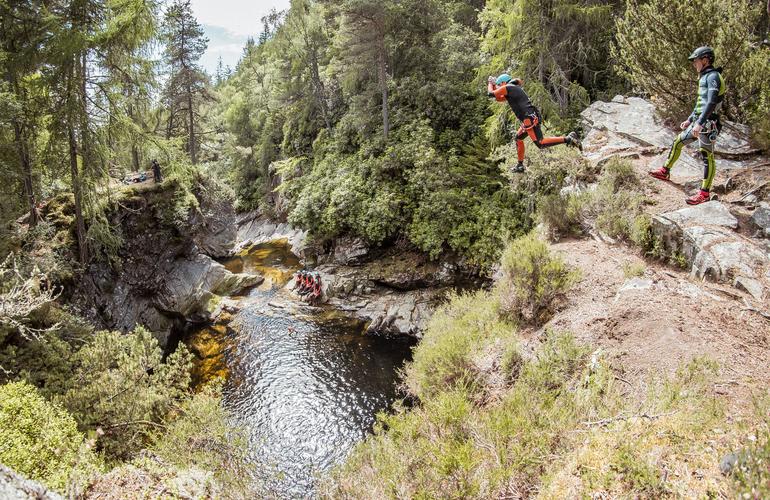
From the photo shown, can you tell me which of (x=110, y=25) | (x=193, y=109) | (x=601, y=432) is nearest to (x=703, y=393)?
(x=601, y=432)

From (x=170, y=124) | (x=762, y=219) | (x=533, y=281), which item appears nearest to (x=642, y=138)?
(x=762, y=219)

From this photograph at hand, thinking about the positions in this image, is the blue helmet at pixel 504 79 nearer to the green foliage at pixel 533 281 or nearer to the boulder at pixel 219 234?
the green foliage at pixel 533 281

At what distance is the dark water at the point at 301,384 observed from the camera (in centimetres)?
1005

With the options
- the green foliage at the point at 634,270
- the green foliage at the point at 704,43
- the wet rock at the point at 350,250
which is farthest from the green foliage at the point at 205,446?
the green foliage at the point at 704,43

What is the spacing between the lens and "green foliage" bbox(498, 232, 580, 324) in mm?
7973

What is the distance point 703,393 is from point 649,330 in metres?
1.71

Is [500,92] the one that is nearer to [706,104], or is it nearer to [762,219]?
[706,104]

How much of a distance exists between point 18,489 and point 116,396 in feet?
18.0

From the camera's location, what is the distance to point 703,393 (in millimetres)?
4508

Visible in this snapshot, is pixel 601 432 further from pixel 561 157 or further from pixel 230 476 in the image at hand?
pixel 561 157

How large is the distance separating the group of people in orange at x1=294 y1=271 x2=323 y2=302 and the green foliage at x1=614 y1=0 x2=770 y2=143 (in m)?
14.6

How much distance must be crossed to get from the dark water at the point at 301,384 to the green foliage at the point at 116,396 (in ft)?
10.1

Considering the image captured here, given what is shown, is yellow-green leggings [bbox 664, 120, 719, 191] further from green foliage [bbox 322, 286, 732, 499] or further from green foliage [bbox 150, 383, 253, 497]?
green foliage [bbox 150, 383, 253, 497]

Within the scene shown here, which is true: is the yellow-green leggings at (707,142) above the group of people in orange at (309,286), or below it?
above
